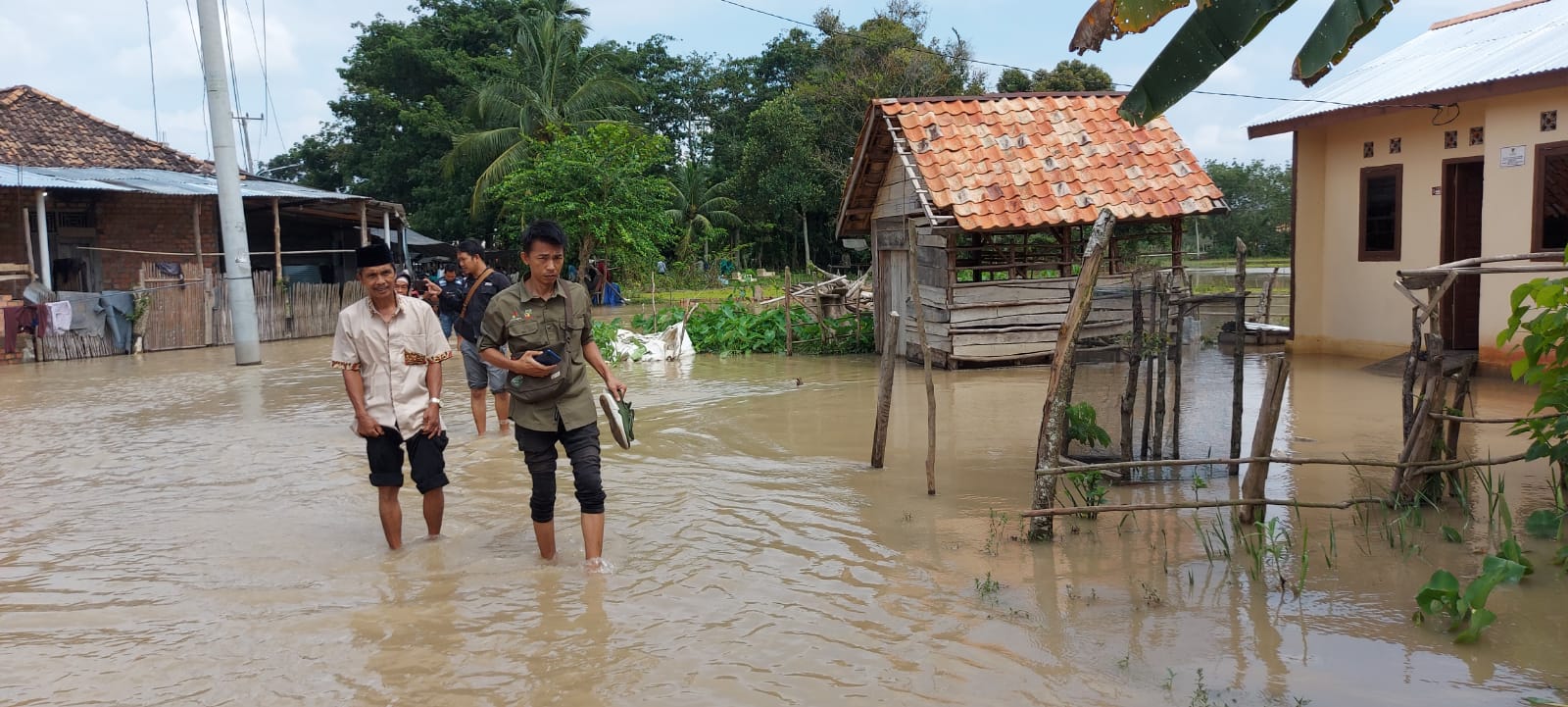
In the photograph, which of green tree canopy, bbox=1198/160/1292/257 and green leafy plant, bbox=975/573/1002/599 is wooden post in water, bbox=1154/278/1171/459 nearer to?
green leafy plant, bbox=975/573/1002/599

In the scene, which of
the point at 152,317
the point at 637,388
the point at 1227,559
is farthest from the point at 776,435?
the point at 152,317

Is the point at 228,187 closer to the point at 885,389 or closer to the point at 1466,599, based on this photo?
the point at 885,389

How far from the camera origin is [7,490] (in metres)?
8.04

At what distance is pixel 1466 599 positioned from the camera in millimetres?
4352

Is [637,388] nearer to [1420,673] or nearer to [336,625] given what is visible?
[336,625]

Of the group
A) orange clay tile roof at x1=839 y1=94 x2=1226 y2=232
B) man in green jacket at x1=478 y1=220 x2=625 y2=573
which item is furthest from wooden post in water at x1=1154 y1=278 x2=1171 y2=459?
orange clay tile roof at x1=839 y1=94 x2=1226 y2=232

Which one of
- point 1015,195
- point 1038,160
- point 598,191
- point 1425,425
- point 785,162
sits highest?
point 785,162

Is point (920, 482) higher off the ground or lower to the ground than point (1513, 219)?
lower

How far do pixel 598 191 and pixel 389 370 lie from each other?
74.8ft

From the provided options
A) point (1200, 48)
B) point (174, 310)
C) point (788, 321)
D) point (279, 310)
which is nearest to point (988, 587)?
point (1200, 48)

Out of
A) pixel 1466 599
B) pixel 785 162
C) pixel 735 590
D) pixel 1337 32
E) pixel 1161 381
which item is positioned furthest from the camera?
pixel 785 162

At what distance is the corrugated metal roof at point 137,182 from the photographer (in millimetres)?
17997

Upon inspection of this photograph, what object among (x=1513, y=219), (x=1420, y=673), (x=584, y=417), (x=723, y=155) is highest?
(x=723, y=155)

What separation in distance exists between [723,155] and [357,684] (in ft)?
113
